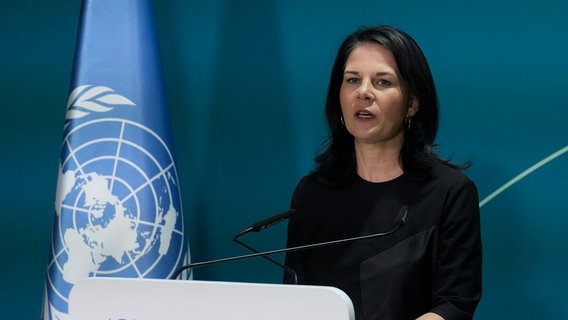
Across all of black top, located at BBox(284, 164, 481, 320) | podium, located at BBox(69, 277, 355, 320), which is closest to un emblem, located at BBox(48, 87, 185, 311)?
black top, located at BBox(284, 164, 481, 320)

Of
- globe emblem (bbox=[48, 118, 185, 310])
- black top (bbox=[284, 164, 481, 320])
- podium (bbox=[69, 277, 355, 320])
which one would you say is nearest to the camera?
podium (bbox=[69, 277, 355, 320])

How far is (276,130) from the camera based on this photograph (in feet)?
9.44

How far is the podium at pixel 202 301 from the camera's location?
1292 millimetres

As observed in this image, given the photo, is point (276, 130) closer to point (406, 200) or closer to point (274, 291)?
point (406, 200)

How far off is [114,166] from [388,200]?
2.80ft

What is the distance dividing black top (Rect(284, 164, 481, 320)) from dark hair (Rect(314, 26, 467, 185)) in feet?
0.18

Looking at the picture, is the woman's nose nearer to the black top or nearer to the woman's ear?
the woman's ear

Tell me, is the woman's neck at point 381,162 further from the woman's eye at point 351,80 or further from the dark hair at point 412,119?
the woman's eye at point 351,80

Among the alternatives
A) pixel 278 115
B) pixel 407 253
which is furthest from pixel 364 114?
pixel 278 115

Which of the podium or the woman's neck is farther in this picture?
the woman's neck

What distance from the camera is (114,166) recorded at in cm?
251

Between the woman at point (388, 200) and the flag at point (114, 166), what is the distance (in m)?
0.48

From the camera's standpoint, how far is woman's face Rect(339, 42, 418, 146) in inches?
84.7

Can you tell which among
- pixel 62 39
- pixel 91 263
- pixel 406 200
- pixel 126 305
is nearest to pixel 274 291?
pixel 126 305
